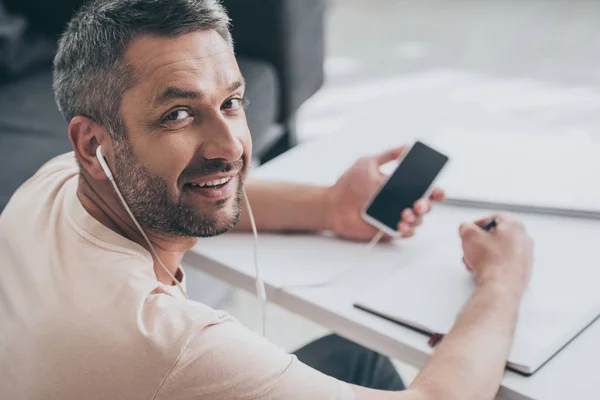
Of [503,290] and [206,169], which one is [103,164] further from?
[503,290]

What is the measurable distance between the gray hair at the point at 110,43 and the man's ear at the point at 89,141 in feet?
0.03

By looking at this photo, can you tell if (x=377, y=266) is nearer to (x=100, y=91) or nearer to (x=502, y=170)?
(x=502, y=170)

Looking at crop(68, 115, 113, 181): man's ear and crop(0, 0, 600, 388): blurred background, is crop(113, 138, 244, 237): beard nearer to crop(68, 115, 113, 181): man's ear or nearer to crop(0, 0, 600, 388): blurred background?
crop(68, 115, 113, 181): man's ear

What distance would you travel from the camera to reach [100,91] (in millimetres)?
893

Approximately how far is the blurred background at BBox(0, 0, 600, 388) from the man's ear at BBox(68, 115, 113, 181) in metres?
0.71

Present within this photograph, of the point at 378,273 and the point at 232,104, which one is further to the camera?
the point at 378,273

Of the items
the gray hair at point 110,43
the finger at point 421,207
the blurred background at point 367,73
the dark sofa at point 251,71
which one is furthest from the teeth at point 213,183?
the dark sofa at point 251,71

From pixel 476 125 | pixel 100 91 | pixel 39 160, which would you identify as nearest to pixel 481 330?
pixel 100 91

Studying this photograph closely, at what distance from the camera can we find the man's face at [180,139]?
878mm

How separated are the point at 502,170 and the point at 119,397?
2.70 feet

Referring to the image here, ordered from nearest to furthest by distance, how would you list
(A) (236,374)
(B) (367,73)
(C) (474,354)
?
(A) (236,374)
(C) (474,354)
(B) (367,73)

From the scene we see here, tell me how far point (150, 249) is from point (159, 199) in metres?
0.08

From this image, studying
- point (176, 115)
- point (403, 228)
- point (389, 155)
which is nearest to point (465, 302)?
point (403, 228)

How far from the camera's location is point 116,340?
2.51ft
